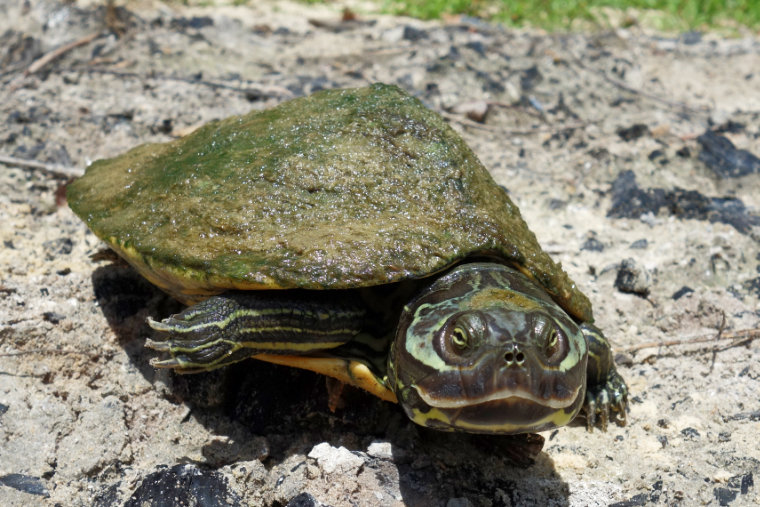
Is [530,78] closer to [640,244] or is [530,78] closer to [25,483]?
[640,244]

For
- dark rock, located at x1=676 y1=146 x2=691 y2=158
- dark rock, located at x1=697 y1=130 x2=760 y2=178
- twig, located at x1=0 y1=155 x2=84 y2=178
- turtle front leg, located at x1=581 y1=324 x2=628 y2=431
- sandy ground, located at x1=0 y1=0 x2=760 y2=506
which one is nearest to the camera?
sandy ground, located at x1=0 y1=0 x2=760 y2=506

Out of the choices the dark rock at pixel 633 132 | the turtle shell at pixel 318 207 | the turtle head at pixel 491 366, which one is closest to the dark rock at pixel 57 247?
the turtle shell at pixel 318 207

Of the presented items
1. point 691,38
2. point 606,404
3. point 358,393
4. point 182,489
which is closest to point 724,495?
point 606,404

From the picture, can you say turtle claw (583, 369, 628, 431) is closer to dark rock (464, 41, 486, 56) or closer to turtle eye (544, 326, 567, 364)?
turtle eye (544, 326, 567, 364)

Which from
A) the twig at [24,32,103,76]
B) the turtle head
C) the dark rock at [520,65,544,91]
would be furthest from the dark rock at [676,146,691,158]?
the twig at [24,32,103,76]

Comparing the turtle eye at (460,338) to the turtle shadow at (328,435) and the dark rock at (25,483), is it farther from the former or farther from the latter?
the dark rock at (25,483)

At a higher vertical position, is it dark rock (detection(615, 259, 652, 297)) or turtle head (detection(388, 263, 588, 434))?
turtle head (detection(388, 263, 588, 434))

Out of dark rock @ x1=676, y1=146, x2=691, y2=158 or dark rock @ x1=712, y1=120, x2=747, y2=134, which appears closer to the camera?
dark rock @ x1=676, y1=146, x2=691, y2=158
